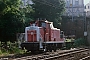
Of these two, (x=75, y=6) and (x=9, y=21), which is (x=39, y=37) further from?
(x=75, y=6)

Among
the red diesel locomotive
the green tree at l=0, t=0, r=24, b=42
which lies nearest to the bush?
the red diesel locomotive

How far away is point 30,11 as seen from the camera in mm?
40531

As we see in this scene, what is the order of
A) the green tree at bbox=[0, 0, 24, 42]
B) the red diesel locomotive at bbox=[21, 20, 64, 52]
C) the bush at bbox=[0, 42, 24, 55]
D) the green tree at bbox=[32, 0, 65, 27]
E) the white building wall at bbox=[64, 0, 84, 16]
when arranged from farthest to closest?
the white building wall at bbox=[64, 0, 84, 16] → the green tree at bbox=[32, 0, 65, 27] → the green tree at bbox=[0, 0, 24, 42] → the bush at bbox=[0, 42, 24, 55] → the red diesel locomotive at bbox=[21, 20, 64, 52]

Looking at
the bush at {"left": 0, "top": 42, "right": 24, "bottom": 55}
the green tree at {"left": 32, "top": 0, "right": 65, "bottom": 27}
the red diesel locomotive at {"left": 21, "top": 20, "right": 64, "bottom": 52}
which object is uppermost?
the green tree at {"left": 32, "top": 0, "right": 65, "bottom": 27}

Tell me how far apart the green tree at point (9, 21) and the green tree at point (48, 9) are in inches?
437

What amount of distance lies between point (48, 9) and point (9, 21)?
14.5 m

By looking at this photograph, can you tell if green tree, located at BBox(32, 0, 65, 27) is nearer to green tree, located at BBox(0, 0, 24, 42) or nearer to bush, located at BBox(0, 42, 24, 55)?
green tree, located at BBox(0, 0, 24, 42)

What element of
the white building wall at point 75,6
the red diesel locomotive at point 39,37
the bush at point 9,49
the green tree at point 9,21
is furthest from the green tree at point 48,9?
the white building wall at point 75,6

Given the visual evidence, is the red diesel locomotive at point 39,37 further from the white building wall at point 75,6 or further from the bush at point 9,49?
the white building wall at point 75,6

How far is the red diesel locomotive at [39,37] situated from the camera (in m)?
18.3

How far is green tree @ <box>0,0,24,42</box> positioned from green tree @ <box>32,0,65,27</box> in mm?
11112

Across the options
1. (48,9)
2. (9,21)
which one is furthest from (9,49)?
(48,9)

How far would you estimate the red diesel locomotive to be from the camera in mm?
18266

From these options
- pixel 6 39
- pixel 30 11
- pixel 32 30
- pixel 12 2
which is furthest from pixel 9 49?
pixel 30 11
